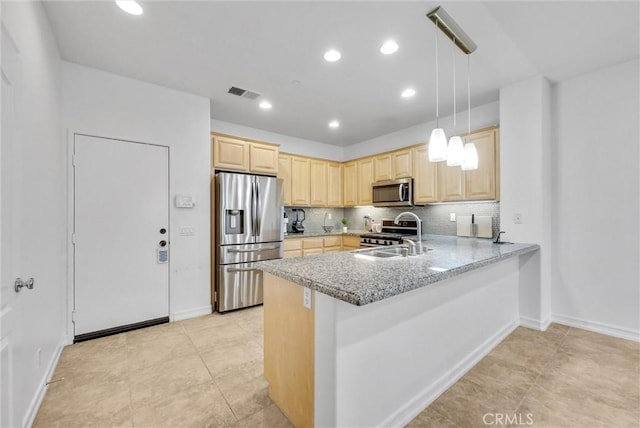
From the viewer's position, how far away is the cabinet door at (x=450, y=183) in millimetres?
3693

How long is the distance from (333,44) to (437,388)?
277 cm

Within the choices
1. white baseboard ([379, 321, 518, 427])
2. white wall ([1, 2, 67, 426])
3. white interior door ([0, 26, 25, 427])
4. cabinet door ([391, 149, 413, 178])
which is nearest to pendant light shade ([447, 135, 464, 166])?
white baseboard ([379, 321, 518, 427])

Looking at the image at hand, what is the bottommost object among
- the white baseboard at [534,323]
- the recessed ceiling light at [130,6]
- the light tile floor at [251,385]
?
the light tile floor at [251,385]

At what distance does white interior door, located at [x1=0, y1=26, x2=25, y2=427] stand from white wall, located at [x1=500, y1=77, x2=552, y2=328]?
4.03 meters

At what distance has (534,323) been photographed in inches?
115

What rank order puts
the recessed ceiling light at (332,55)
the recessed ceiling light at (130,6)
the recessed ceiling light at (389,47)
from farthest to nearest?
the recessed ceiling light at (332,55)
the recessed ceiling light at (389,47)
the recessed ceiling light at (130,6)

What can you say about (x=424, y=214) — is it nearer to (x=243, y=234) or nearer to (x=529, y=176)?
(x=529, y=176)

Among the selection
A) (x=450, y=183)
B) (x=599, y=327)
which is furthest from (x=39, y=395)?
(x=599, y=327)

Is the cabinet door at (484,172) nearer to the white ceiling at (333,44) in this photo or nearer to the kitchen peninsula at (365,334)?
the white ceiling at (333,44)

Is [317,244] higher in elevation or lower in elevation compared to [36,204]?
lower

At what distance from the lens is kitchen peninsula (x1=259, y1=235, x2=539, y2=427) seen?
1.32 meters

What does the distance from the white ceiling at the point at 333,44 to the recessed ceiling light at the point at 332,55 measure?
→ 52mm

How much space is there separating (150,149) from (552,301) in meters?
4.88

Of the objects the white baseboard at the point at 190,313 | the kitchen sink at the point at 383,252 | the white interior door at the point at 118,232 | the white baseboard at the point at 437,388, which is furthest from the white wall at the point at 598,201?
the white interior door at the point at 118,232
